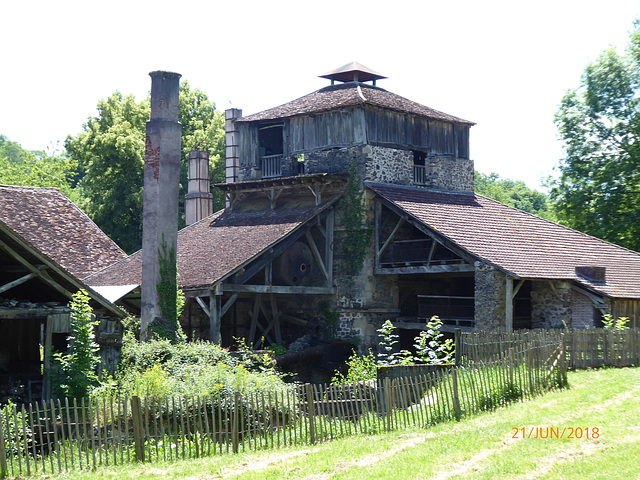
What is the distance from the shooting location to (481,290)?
22.8 metres

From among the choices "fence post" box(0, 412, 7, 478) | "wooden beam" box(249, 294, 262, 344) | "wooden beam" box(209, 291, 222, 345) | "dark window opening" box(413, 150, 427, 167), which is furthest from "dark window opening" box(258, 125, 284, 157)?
"fence post" box(0, 412, 7, 478)

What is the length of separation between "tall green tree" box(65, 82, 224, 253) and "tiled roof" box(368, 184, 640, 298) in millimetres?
20020

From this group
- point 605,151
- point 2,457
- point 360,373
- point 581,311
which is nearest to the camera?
point 2,457

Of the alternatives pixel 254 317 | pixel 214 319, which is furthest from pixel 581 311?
pixel 214 319

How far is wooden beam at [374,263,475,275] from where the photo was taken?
23.2 meters

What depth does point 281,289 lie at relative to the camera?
24.8 metres

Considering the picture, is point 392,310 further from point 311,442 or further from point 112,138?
point 112,138

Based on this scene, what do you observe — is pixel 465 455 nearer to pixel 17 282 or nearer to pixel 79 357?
pixel 79 357

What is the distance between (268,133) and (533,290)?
12402 mm

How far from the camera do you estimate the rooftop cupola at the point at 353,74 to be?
97.7 ft

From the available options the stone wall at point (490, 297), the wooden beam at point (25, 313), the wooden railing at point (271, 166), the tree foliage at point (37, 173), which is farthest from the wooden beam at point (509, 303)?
the tree foliage at point (37, 173)

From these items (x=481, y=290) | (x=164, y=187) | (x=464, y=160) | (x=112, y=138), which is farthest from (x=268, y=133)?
(x=112, y=138)

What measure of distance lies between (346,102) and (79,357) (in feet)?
49.9

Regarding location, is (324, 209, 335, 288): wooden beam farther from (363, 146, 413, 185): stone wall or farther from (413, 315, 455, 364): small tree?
(413, 315, 455, 364): small tree
